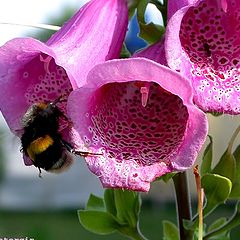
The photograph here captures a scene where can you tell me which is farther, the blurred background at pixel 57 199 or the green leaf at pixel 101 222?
the blurred background at pixel 57 199

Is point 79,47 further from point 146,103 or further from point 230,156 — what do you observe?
point 230,156

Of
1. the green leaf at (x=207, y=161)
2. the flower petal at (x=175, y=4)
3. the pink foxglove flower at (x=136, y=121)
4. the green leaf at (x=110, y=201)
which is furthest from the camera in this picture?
the green leaf at (x=110, y=201)

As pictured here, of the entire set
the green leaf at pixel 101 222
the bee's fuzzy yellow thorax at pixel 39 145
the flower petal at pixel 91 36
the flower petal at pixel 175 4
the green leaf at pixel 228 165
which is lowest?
the green leaf at pixel 101 222

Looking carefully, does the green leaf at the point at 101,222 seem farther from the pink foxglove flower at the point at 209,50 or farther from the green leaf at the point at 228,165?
the pink foxglove flower at the point at 209,50

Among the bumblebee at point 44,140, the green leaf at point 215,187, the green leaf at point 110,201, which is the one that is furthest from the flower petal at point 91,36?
the green leaf at point 110,201

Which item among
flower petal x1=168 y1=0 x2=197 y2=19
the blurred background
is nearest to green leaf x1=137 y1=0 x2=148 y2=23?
flower petal x1=168 y1=0 x2=197 y2=19

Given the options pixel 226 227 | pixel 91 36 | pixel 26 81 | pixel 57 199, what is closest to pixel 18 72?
pixel 26 81

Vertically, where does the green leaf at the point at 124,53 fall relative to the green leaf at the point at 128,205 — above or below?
above
